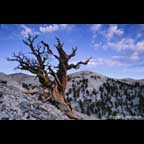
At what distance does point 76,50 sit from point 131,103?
3.46 feet

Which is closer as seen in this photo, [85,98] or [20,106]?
[20,106]

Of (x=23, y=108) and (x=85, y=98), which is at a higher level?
(x=85, y=98)

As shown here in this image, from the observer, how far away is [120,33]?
536 cm

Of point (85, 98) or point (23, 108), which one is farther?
point (85, 98)

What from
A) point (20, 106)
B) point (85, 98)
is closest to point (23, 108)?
point (20, 106)

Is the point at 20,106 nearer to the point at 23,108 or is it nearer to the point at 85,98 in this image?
the point at 23,108
